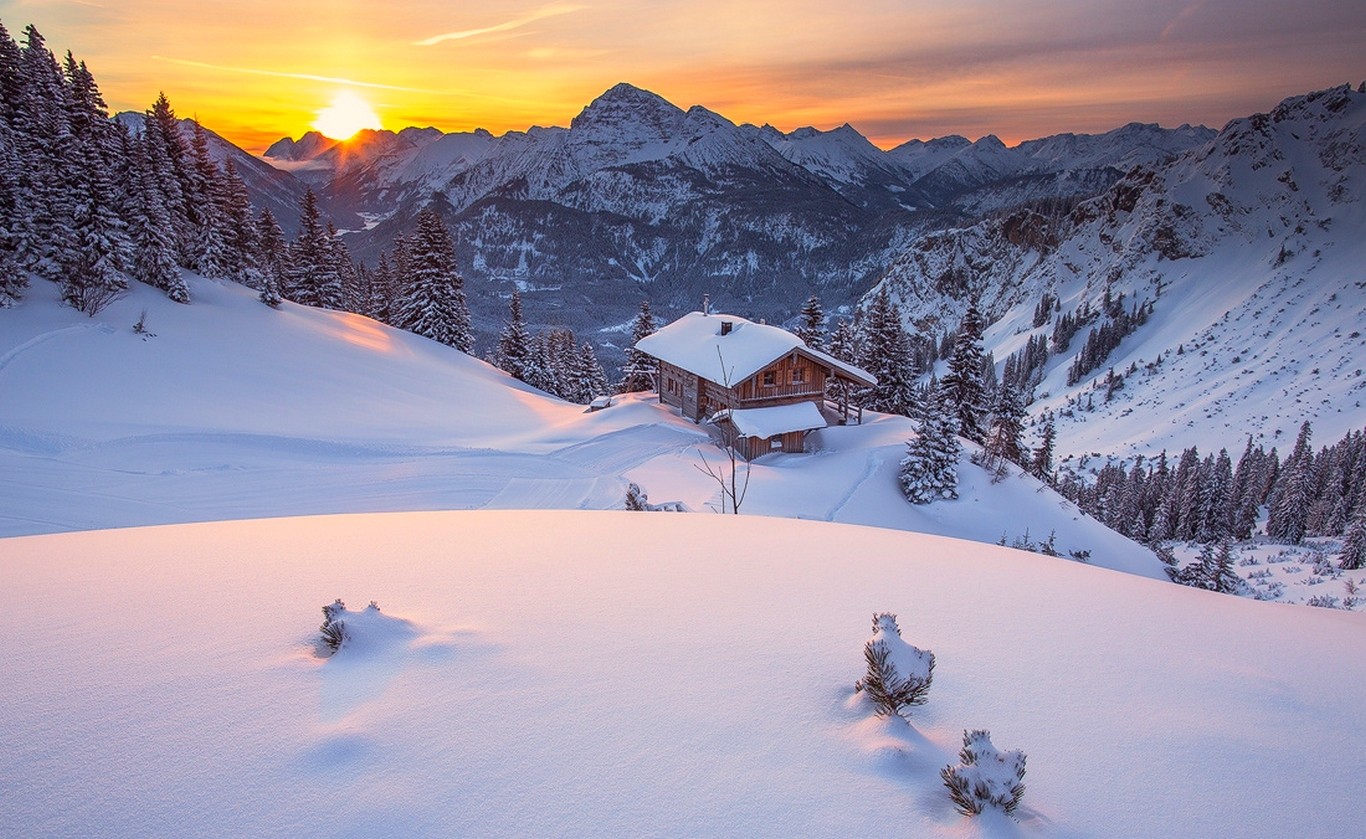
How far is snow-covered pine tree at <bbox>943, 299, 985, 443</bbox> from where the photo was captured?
112ft

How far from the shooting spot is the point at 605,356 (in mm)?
171875

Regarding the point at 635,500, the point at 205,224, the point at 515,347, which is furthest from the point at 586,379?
the point at 635,500

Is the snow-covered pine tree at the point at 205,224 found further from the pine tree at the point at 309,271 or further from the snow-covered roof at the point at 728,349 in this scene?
the snow-covered roof at the point at 728,349

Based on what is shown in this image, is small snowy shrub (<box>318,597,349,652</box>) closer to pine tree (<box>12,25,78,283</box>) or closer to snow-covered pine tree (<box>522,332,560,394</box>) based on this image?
pine tree (<box>12,25,78,283</box>)

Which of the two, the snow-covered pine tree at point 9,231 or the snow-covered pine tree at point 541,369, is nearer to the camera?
the snow-covered pine tree at point 9,231

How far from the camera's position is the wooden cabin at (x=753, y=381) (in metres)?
29.4

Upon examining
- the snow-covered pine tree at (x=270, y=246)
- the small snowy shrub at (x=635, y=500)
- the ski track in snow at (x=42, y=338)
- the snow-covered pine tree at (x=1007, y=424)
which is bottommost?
the small snowy shrub at (x=635, y=500)

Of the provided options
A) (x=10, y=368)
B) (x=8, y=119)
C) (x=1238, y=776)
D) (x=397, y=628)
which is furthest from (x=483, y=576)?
(x=8, y=119)

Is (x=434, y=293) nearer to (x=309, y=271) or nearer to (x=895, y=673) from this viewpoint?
(x=309, y=271)

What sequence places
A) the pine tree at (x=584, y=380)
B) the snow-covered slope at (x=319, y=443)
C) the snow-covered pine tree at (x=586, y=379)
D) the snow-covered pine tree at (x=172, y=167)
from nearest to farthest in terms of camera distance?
the snow-covered slope at (x=319, y=443)
the snow-covered pine tree at (x=172, y=167)
the pine tree at (x=584, y=380)
the snow-covered pine tree at (x=586, y=379)

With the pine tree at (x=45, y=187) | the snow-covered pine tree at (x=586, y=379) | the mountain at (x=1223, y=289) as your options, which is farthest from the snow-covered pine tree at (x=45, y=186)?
the mountain at (x=1223, y=289)

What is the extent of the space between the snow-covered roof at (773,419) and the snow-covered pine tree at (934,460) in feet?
15.8

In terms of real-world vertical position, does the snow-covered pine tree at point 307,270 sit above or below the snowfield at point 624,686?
above

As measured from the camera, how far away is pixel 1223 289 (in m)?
146
